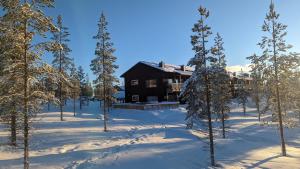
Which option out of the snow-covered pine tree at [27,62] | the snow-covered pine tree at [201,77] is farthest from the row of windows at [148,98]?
the snow-covered pine tree at [27,62]

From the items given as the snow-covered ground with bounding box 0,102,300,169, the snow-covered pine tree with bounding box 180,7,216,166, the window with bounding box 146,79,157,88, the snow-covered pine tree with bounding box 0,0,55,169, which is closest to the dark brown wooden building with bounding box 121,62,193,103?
the window with bounding box 146,79,157,88

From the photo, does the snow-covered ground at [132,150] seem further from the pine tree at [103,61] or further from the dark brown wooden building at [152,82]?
the dark brown wooden building at [152,82]

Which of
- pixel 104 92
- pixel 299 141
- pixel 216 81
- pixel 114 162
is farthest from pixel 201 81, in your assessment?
pixel 299 141

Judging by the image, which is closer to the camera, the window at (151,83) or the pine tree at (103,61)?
the pine tree at (103,61)

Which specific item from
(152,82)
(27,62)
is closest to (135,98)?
(152,82)

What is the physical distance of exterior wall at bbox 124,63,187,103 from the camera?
2241 inches

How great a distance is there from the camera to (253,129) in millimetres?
40875

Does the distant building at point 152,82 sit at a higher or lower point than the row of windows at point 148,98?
higher

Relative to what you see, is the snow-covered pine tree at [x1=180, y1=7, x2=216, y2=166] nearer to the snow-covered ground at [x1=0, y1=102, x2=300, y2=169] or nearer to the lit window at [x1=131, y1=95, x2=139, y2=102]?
the snow-covered ground at [x1=0, y1=102, x2=300, y2=169]

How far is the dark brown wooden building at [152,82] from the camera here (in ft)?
186

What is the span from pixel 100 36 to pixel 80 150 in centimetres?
1640

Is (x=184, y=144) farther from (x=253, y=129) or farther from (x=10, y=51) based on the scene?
(x=253, y=129)

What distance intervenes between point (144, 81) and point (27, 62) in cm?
4573

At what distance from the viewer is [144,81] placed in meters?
59.2
